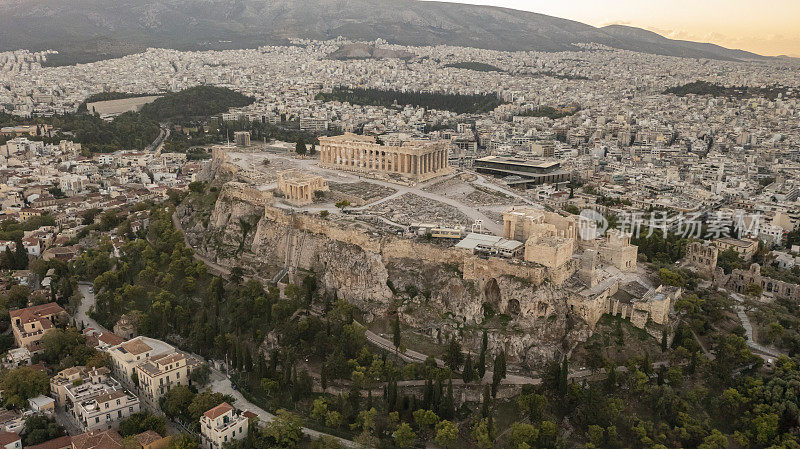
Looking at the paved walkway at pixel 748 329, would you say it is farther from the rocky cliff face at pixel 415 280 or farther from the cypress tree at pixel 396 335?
the cypress tree at pixel 396 335

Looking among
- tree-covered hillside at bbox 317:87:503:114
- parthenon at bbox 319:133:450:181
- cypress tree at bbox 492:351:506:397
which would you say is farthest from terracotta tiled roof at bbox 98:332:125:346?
tree-covered hillside at bbox 317:87:503:114

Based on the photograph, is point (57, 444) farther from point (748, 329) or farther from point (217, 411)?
point (748, 329)

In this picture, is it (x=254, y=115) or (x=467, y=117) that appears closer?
(x=254, y=115)

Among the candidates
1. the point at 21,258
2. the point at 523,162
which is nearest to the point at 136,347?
the point at 21,258

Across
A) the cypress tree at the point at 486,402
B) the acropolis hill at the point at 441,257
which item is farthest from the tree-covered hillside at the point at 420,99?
the cypress tree at the point at 486,402

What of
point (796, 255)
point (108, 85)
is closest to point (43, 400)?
point (796, 255)

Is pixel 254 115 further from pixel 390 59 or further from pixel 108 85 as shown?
pixel 390 59
